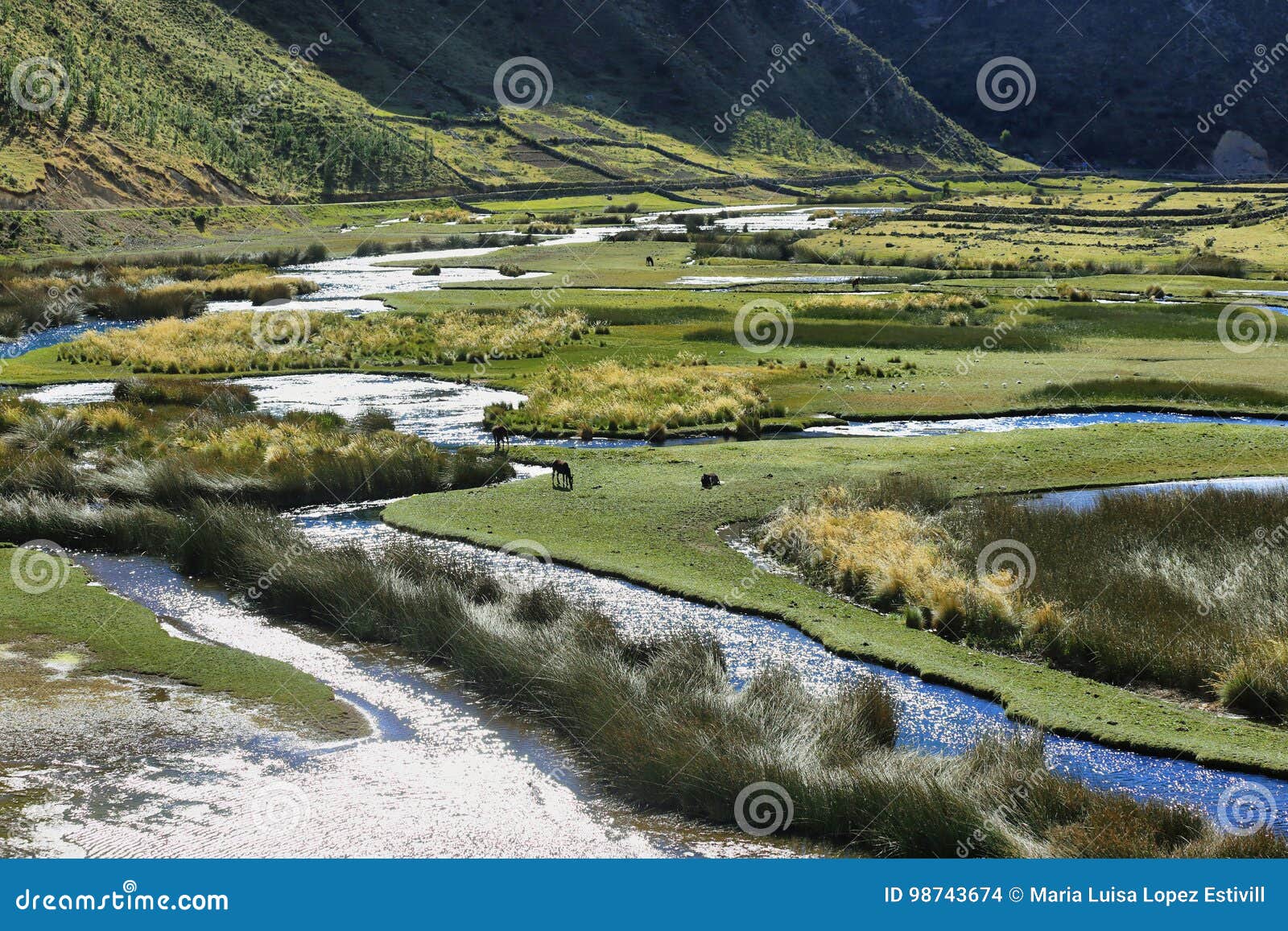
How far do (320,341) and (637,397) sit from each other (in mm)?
19608

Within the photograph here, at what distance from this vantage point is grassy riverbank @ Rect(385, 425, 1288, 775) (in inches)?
645

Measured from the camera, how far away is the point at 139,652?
63.3 ft

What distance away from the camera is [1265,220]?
113 meters

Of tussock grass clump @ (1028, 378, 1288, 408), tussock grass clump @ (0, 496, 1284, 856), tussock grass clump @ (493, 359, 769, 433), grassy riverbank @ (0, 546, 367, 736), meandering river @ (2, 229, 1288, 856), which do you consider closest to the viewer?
tussock grass clump @ (0, 496, 1284, 856)

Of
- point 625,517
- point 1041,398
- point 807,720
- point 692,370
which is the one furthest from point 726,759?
point 692,370

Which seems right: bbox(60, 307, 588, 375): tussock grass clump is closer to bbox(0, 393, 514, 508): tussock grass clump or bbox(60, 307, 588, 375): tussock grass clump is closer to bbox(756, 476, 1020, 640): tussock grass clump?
bbox(0, 393, 514, 508): tussock grass clump

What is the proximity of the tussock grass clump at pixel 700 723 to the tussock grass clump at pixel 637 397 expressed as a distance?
15.9 meters

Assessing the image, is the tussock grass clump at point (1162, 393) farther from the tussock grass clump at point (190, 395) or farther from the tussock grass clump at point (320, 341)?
the tussock grass clump at point (190, 395)

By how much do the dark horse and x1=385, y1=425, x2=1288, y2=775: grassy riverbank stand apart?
0.87 ft

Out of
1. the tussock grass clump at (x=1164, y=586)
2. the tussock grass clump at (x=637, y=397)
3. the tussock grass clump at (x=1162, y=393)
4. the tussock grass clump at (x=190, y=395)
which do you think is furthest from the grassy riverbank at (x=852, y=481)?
the tussock grass clump at (x=190, y=395)

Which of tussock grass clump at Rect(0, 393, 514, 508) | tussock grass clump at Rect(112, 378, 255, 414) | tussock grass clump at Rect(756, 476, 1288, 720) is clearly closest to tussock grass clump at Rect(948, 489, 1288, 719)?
tussock grass clump at Rect(756, 476, 1288, 720)

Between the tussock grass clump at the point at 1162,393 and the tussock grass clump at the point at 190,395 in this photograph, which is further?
the tussock grass clump at the point at 190,395

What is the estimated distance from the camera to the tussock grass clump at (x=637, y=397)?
38.8 meters

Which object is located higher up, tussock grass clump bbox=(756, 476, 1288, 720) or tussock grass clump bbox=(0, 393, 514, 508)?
tussock grass clump bbox=(756, 476, 1288, 720)
